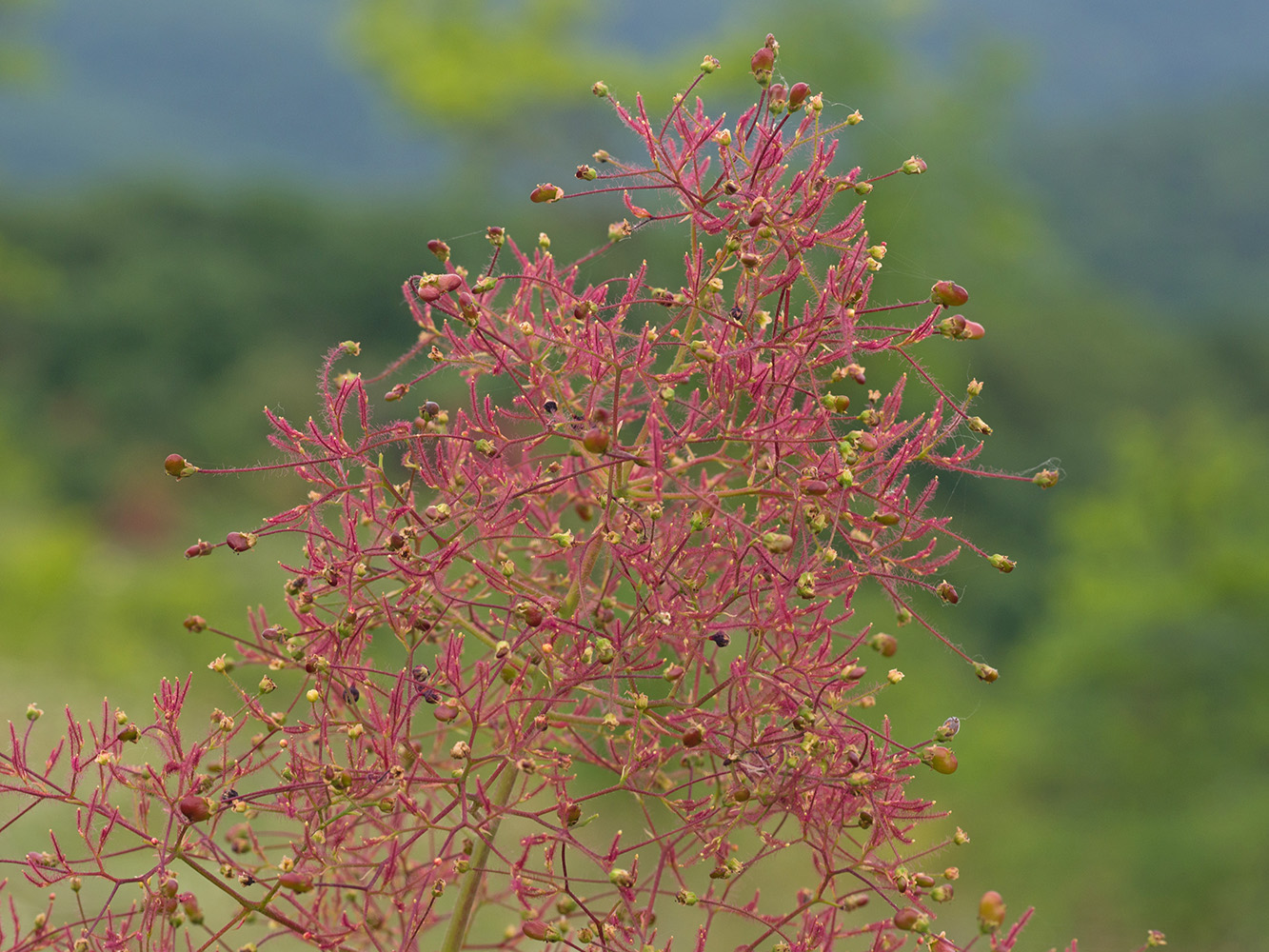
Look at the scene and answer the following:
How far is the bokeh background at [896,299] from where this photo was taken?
26.3ft

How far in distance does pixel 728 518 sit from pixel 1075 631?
746 centimetres

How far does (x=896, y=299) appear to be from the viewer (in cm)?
1162

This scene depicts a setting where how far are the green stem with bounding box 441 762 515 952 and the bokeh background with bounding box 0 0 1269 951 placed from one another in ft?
2.89

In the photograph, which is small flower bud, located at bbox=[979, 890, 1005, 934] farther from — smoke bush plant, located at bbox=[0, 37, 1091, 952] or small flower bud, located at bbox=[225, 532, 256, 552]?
small flower bud, located at bbox=[225, 532, 256, 552]

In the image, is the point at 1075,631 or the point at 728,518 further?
the point at 1075,631

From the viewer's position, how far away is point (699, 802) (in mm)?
A: 1764

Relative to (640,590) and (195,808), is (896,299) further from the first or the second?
(195,808)

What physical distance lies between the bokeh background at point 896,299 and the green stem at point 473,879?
0.88 meters

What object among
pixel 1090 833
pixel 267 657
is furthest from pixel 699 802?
pixel 1090 833

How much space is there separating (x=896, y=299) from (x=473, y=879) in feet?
34.0

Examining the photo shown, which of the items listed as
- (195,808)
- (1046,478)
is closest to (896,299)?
(1046,478)

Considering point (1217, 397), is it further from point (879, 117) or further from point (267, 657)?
point (267, 657)

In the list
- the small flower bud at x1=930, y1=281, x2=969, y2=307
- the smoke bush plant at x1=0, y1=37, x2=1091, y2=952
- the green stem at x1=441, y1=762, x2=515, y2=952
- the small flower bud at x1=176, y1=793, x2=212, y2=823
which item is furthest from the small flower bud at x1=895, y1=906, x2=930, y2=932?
the small flower bud at x1=176, y1=793, x2=212, y2=823

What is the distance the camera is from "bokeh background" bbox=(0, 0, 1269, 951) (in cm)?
802
